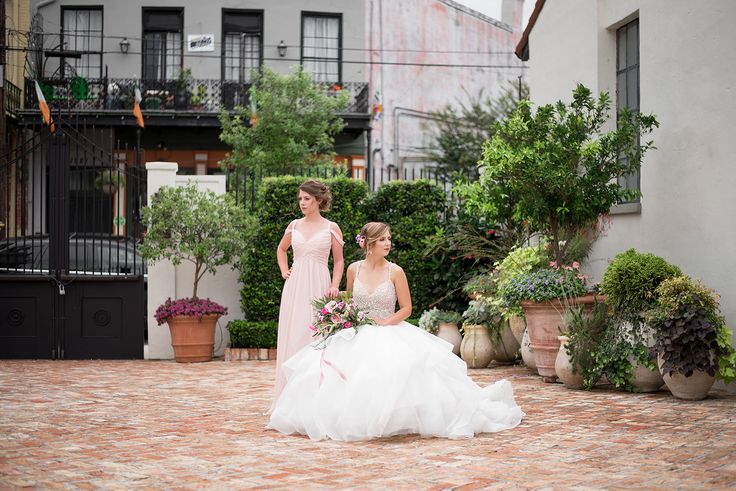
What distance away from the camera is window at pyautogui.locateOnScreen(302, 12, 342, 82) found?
23469 mm

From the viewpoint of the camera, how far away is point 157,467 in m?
5.21

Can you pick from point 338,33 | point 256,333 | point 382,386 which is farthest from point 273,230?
point 338,33

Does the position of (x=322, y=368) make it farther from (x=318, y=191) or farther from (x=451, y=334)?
(x=451, y=334)

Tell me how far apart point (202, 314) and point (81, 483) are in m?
6.71

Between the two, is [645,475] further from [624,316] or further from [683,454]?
[624,316]

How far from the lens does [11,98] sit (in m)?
20.9

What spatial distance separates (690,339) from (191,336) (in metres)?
6.69

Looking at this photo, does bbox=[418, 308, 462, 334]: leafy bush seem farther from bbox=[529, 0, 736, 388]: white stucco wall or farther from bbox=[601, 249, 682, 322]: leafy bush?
bbox=[601, 249, 682, 322]: leafy bush

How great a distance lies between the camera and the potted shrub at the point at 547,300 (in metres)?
8.81

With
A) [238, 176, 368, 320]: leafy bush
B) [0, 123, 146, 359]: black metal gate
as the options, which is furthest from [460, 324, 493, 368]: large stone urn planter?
[0, 123, 146, 359]: black metal gate

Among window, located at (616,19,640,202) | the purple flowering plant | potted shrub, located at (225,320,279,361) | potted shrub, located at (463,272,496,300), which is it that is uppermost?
window, located at (616,19,640,202)

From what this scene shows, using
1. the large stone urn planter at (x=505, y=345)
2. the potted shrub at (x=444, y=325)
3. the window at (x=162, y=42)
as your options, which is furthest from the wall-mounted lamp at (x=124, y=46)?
the large stone urn planter at (x=505, y=345)

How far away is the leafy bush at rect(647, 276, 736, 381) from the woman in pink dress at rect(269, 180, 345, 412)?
2827 mm

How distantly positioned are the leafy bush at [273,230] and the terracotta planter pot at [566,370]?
4.25m
